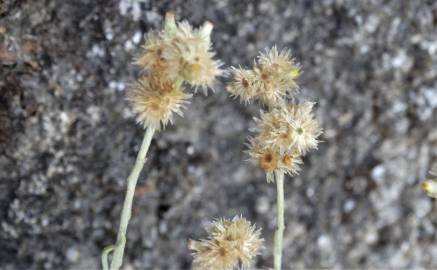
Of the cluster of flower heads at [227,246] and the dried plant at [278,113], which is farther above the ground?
the dried plant at [278,113]

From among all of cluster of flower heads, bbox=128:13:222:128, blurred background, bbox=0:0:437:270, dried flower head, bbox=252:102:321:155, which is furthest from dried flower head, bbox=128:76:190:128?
blurred background, bbox=0:0:437:270

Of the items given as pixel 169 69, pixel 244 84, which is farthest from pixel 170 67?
pixel 244 84

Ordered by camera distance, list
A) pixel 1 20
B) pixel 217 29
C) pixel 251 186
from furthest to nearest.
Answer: pixel 251 186 → pixel 217 29 → pixel 1 20

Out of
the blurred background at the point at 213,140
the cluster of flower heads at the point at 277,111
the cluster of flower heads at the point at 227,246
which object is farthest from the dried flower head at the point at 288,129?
the blurred background at the point at 213,140

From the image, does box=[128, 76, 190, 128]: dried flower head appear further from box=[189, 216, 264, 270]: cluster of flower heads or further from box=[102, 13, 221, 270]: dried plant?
box=[189, 216, 264, 270]: cluster of flower heads

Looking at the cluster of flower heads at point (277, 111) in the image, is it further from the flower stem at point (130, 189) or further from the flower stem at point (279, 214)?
the flower stem at point (130, 189)

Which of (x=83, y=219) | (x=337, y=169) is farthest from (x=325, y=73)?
(x=83, y=219)

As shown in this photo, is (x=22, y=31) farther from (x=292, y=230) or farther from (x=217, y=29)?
(x=292, y=230)

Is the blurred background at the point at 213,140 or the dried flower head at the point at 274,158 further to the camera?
the blurred background at the point at 213,140
